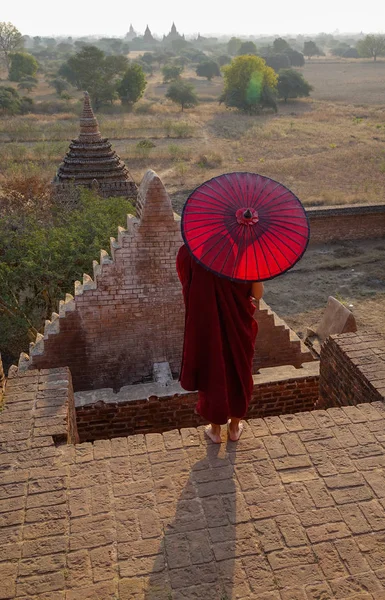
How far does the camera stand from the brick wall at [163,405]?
4.41 meters

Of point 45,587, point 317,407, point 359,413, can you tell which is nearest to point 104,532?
point 45,587

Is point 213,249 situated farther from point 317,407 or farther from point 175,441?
point 317,407

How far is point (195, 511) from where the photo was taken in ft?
9.30

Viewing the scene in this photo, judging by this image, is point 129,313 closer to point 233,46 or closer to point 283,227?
point 283,227

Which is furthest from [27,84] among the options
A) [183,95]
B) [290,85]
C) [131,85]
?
[290,85]

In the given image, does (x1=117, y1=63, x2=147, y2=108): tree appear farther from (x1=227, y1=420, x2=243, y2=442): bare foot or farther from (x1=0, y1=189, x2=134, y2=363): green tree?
(x1=227, y1=420, x2=243, y2=442): bare foot

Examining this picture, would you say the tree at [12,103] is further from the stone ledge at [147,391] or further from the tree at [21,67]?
the stone ledge at [147,391]

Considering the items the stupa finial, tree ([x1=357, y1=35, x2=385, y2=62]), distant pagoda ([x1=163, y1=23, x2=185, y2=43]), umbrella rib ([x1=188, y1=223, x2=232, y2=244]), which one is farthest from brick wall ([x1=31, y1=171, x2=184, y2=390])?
distant pagoda ([x1=163, y1=23, x2=185, y2=43])

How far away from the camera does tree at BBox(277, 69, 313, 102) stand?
44.0 metres

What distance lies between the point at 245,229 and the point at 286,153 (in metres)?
24.8

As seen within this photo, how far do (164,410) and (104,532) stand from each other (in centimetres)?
187

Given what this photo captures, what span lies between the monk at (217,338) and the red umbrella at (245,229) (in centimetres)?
16

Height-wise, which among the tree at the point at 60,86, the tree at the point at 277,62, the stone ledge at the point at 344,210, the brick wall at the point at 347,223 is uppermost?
the tree at the point at 277,62

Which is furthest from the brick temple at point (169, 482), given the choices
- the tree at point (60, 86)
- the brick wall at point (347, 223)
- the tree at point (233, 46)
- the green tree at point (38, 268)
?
the tree at point (233, 46)
